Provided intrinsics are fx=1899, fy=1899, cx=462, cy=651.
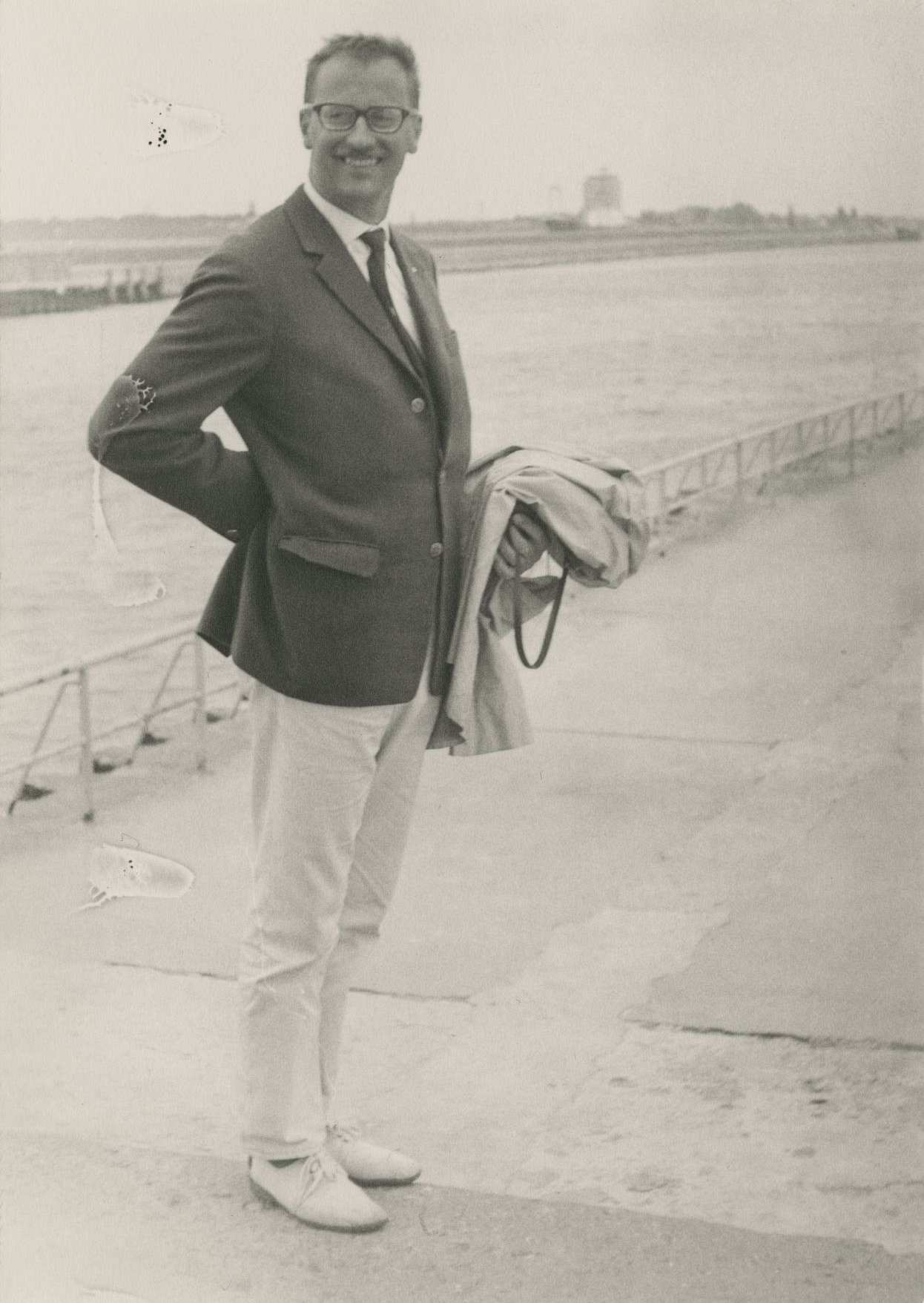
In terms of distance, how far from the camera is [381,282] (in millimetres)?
2953

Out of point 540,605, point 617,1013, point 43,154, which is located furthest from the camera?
point 617,1013

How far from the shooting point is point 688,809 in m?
5.65

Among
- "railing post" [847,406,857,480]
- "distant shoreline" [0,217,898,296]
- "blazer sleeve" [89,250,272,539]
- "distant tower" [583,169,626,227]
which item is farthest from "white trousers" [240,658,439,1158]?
"distant tower" [583,169,626,227]

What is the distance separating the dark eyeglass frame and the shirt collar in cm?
11

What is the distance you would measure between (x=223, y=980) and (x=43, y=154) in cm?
184

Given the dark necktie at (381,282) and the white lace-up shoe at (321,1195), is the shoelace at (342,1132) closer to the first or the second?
the white lace-up shoe at (321,1195)

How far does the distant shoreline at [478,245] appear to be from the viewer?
12.9 feet

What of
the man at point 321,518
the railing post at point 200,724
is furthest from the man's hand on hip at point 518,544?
the railing post at point 200,724

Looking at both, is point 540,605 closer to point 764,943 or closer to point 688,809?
point 764,943

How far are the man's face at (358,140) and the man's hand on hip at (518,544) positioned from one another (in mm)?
531

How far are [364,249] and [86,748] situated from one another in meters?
3.09

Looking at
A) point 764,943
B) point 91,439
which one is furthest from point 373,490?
point 764,943

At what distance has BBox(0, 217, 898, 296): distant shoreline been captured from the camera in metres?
3.92

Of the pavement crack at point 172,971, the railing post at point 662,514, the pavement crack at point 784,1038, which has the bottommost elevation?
the pavement crack at point 172,971
